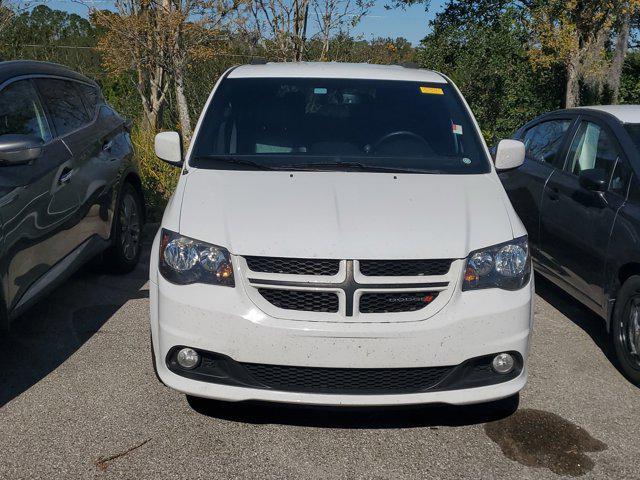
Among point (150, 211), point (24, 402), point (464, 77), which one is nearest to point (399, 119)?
point (24, 402)

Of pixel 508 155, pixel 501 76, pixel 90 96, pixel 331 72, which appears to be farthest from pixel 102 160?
pixel 501 76

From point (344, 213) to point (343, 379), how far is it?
804 mm

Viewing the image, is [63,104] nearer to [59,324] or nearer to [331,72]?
[59,324]

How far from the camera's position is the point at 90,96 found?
6.20 m

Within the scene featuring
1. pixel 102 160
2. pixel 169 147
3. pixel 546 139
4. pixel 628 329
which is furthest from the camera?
pixel 546 139

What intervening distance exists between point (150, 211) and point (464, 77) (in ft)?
22.9

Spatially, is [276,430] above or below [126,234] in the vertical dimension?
below

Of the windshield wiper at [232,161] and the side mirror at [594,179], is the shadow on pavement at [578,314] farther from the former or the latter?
the windshield wiper at [232,161]

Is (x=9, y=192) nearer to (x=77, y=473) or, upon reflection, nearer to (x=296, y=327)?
(x=77, y=473)

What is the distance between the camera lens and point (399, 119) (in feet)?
15.5

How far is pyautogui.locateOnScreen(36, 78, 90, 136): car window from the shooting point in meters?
5.22

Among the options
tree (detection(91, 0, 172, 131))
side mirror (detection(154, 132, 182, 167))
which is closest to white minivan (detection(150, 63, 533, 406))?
side mirror (detection(154, 132, 182, 167))

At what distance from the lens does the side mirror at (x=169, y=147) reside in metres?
4.61

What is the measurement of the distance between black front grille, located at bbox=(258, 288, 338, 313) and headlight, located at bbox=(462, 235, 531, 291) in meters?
0.63
